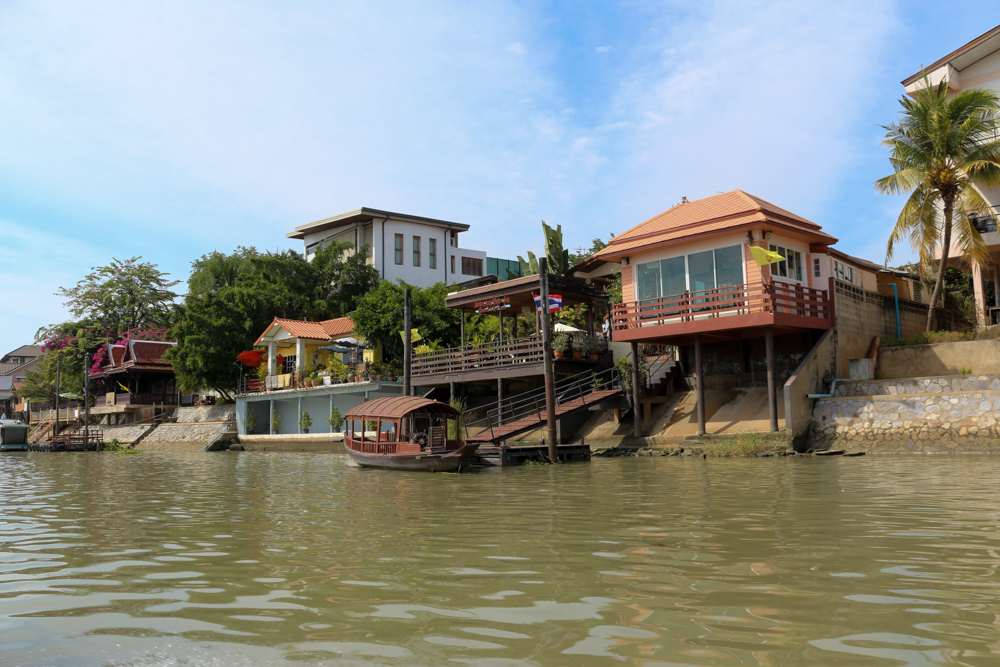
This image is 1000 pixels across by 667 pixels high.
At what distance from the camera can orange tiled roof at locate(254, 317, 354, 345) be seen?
44481 mm

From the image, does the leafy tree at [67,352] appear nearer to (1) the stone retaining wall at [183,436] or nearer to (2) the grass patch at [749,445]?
(1) the stone retaining wall at [183,436]

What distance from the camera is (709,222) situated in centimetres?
2403

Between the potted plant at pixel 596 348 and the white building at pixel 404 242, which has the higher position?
the white building at pixel 404 242

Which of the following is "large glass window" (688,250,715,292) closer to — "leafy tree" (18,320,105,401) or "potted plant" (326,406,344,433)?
"potted plant" (326,406,344,433)

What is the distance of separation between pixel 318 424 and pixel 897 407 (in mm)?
30631

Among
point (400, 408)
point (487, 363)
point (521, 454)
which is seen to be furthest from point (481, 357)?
point (400, 408)

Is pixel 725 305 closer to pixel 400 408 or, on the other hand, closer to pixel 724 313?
pixel 724 313

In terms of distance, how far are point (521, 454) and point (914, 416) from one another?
413 inches

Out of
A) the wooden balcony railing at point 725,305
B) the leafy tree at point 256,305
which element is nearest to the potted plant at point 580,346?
the wooden balcony railing at point 725,305

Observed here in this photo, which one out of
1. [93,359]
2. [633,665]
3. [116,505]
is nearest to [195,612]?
[633,665]

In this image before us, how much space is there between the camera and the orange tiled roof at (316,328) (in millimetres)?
44481

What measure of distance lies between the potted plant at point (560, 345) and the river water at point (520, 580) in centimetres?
1677

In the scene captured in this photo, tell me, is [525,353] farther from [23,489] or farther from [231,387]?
[231,387]

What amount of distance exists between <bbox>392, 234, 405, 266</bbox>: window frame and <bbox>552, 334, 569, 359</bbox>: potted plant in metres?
27.2
